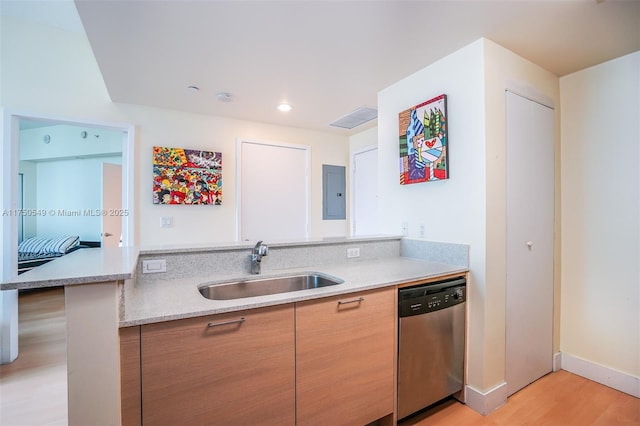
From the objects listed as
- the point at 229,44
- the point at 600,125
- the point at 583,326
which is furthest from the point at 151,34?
the point at 583,326

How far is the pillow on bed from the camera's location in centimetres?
485

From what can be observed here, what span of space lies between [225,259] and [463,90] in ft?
6.39

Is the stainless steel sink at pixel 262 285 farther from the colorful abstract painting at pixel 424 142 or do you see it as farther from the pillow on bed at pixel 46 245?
the pillow on bed at pixel 46 245

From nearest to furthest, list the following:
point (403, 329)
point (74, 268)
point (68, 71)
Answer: point (74, 268) → point (403, 329) → point (68, 71)

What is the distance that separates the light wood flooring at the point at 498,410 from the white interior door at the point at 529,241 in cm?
13

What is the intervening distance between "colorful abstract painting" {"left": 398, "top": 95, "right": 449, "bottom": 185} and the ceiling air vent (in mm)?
852

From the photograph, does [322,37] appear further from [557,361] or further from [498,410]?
[557,361]

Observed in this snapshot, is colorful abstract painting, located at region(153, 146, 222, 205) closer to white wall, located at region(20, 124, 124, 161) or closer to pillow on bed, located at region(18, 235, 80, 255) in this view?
white wall, located at region(20, 124, 124, 161)

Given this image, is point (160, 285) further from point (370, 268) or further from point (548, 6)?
point (548, 6)

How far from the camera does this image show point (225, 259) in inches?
69.4

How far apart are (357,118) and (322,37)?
1.68 m

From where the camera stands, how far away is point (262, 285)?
68.8 inches

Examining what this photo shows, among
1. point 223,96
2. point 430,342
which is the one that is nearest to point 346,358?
point 430,342

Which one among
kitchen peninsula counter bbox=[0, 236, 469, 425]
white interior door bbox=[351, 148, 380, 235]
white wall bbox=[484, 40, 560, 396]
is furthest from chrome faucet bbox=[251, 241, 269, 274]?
white interior door bbox=[351, 148, 380, 235]
